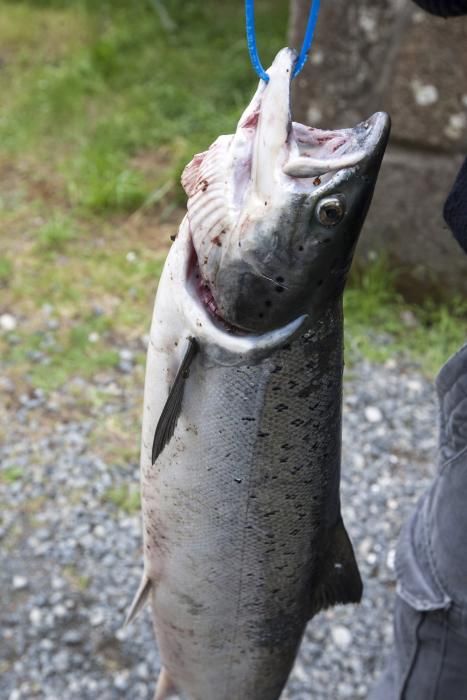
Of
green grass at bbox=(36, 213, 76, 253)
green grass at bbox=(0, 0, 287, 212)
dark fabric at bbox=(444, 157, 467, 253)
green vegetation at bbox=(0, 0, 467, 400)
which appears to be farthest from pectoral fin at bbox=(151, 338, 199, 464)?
green grass at bbox=(0, 0, 287, 212)

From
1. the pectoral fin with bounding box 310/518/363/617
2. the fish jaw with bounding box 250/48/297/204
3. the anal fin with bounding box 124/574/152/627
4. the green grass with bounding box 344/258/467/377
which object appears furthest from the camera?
the green grass with bounding box 344/258/467/377

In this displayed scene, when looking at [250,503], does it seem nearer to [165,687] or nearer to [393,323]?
[165,687]

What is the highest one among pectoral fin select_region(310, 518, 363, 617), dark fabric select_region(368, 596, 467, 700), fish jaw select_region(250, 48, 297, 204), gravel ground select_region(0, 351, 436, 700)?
fish jaw select_region(250, 48, 297, 204)

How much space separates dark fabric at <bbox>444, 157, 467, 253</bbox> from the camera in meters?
1.71

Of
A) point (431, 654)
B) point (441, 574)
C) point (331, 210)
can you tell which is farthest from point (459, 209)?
point (431, 654)

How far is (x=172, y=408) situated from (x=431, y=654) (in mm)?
942

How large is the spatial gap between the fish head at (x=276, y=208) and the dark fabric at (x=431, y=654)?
2.83 ft

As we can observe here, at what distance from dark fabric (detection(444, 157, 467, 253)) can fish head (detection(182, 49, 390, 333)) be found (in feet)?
1.10

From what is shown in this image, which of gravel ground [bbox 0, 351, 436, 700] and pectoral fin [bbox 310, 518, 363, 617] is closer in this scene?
pectoral fin [bbox 310, 518, 363, 617]

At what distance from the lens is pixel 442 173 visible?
4270 millimetres

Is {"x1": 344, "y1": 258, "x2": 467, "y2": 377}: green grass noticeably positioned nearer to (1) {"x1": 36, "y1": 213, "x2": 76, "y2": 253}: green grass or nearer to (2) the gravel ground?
(2) the gravel ground

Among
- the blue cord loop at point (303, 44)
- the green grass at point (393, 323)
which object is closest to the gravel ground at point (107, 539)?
the green grass at point (393, 323)

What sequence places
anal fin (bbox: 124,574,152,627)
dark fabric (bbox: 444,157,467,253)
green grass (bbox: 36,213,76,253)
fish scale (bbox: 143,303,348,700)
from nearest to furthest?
1. fish scale (bbox: 143,303,348,700)
2. dark fabric (bbox: 444,157,467,253)
3. anal fin (bbox: 124,574,152,627)
4. green grass (bbox: 36,213,76,253)

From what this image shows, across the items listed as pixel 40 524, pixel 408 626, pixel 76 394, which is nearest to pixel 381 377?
pixel 76 394
